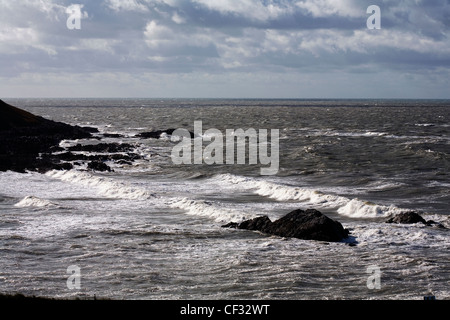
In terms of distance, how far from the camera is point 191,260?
1598cm

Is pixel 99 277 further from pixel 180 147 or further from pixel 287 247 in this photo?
pixel 180 147

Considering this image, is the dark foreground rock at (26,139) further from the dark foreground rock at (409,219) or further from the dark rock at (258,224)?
the dark foreground rock at (409,219)

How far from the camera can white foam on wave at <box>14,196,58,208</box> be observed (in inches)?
969

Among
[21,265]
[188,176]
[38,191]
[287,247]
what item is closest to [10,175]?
[38,191]

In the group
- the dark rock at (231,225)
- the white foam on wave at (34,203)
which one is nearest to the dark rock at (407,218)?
the dark rock at (231,225)

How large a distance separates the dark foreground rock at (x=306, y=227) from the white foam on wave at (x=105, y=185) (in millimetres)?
9402

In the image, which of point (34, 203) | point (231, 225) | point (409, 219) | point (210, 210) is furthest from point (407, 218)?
point (34, 203)

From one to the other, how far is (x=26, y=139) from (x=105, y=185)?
77.2ft

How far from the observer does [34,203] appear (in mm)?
25047

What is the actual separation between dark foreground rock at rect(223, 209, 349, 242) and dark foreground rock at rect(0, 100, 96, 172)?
888 inches

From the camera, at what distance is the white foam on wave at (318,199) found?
22.8m
